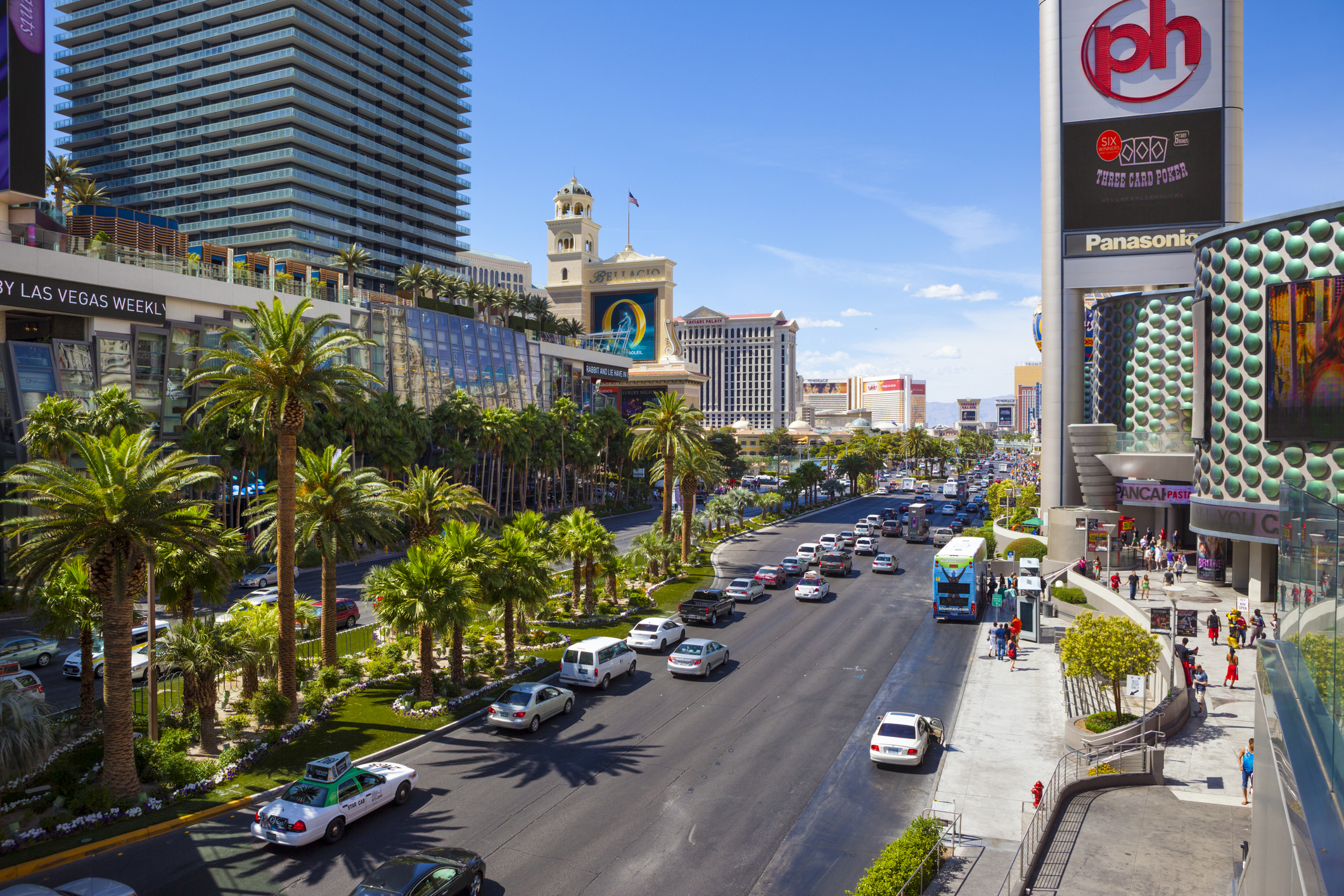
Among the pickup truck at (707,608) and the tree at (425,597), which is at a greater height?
the tree at (425,597)

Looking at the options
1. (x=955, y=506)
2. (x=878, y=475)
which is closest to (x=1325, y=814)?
(x=955, y=506)

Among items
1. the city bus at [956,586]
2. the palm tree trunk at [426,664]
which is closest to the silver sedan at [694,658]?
the palm tree trunk at [426,664]

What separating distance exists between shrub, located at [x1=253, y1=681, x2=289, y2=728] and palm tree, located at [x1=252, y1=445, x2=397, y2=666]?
15.3 feet

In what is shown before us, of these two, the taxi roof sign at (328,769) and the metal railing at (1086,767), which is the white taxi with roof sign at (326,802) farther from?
the metal railing at (1086,767)

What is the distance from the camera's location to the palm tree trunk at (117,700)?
20.6 metres

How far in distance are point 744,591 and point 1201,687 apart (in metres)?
23.5

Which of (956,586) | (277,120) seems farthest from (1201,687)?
(277,120)

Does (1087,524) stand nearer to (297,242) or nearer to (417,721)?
(417,721)

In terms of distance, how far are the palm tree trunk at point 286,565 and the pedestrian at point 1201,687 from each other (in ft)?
96.9

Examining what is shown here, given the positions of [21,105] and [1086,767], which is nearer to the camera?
[1086,767]

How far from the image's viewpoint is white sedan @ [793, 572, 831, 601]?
157 ft

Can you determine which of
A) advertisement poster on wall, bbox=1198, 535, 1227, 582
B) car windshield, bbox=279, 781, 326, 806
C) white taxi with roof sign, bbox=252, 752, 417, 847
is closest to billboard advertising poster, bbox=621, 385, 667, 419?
advertisement poster on wall, bbox=1198, 535, 1227, 582

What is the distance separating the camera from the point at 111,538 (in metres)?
20.7

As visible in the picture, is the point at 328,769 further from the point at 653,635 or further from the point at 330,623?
the point at 653,635
